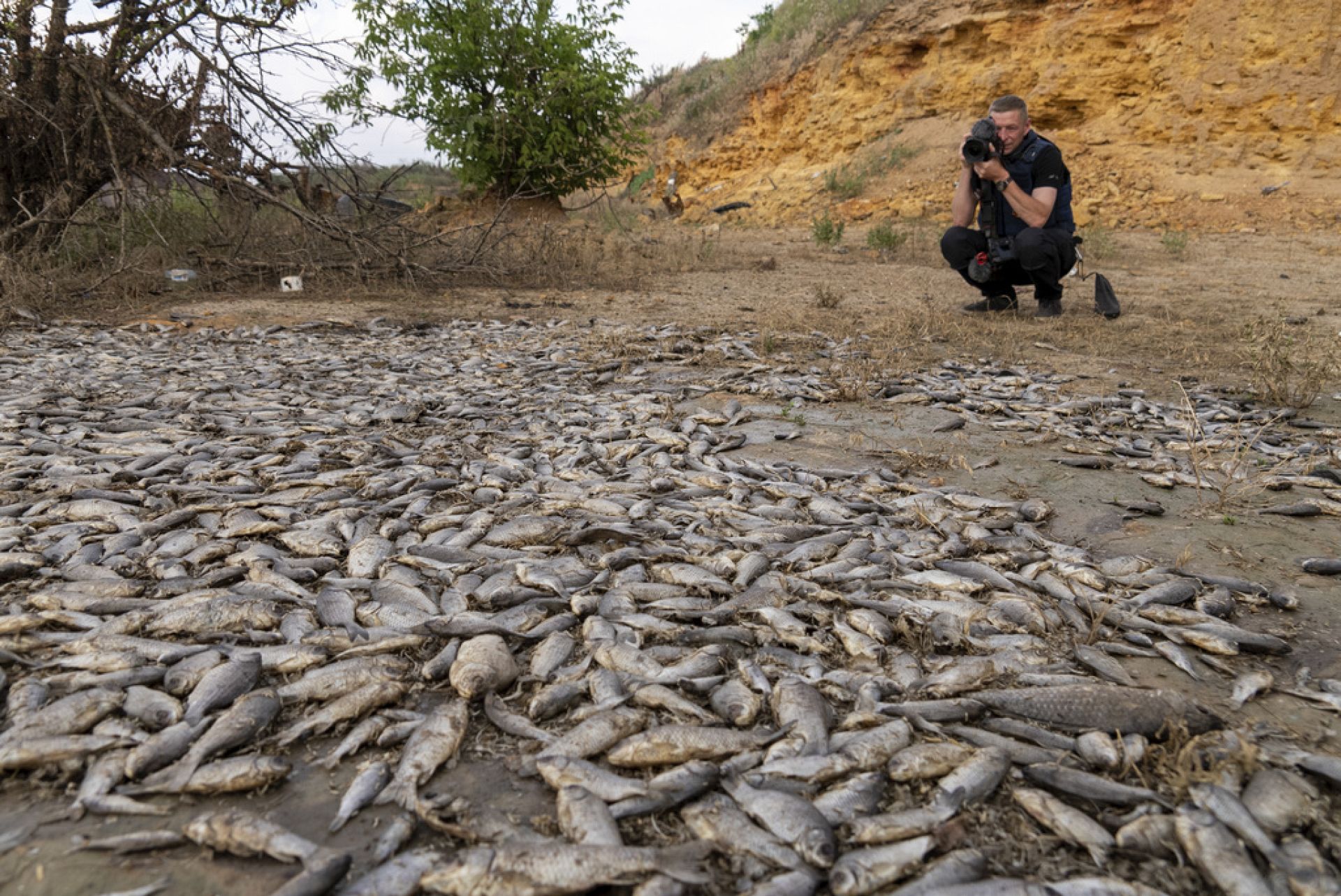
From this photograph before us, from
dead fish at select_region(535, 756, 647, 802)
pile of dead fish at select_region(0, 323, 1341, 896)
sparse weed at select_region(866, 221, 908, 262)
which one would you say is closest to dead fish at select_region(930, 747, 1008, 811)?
pile of dead fish at select_region(0, 323, 1341, 896)

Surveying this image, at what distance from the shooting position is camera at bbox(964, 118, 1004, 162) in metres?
5.88

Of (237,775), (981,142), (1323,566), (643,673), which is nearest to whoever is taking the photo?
(237,775)

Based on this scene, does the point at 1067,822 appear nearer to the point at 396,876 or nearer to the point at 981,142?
the point at 396,876

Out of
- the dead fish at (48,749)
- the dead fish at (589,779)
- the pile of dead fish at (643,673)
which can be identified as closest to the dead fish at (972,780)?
the pile of dead fish at (643,673)

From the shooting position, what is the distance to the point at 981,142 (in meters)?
5.88

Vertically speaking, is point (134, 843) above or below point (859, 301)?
below

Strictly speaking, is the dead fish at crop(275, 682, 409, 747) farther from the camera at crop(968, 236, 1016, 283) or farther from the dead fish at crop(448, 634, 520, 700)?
the camera at crop(968, 236, 1016, 283)

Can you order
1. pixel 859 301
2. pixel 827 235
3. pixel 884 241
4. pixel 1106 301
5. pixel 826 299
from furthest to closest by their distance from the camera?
pixel 827 235 < pixel 884 241 < pixel 859 301 < pixel 826 299 < pixel 1106 301

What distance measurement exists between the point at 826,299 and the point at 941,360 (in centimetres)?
212

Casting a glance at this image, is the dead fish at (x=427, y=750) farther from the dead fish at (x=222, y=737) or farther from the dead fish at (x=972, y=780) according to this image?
the dead fish at (x=972, y=780)

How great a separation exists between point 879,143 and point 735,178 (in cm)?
360

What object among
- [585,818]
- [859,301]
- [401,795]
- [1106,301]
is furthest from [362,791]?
[859,301]

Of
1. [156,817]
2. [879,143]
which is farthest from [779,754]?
[879,143]

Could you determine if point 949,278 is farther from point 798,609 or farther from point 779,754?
point 779,754
